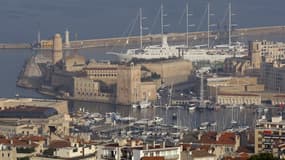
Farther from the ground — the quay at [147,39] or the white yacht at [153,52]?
the quay at [147,39]

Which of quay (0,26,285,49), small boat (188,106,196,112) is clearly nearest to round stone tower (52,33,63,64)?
quay (0,26,285,49)

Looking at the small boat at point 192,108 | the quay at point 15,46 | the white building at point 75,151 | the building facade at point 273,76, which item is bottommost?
the small boat at point 192,108

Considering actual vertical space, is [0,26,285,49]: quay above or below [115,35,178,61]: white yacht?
above

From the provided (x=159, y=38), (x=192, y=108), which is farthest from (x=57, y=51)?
(x=192, y=108)

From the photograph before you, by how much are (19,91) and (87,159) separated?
18.9m

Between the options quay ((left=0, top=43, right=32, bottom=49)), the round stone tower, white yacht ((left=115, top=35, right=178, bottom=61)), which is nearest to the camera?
the round stone tower

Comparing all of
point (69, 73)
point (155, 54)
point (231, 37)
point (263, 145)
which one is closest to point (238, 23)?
point (231, 37)

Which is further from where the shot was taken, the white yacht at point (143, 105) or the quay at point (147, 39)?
the quay at point (147, 39)

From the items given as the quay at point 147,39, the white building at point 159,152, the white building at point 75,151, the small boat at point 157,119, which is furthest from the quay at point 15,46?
the white building at point 159,152

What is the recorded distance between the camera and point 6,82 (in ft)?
113

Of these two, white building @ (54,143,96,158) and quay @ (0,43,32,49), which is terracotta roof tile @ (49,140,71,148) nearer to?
white building @ (54,143,96,158)

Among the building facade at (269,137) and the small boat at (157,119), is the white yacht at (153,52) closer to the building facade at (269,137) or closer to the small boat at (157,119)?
the small boat at (157,119)

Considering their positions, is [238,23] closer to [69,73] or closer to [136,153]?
[69,73]

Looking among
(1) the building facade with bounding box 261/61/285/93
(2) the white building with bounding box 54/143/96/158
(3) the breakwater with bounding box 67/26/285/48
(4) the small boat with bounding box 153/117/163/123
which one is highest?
(3) the breakwater with bounding box 67/26/285/48
